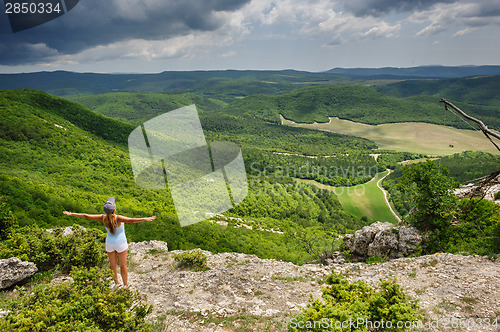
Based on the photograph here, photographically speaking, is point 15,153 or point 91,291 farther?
point 15,153

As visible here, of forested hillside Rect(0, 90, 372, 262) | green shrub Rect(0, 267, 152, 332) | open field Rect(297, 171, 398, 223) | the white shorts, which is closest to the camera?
green shrub Rect(0, 267, 152, 332)

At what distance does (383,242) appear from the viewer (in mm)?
15383

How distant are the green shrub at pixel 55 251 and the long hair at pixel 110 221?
3.64 m

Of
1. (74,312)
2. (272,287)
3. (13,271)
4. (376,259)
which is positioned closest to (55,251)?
(13,271)

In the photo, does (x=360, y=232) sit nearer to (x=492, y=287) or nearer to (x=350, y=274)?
(x=350, y=274)

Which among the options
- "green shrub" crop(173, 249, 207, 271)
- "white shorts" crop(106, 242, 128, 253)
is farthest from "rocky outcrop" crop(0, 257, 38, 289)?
"green shrub" crop(173, 249, 207, 271)

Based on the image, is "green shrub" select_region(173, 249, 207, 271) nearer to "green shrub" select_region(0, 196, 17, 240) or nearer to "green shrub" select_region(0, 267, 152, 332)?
"green shrub" select_region(0, 267, 152, 332)

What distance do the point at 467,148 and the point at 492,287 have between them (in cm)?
20478

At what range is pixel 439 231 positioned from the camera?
13664mm

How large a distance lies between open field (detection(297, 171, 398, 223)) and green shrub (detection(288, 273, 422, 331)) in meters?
92.8

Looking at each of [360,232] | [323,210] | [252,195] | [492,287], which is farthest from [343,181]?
[492,287]

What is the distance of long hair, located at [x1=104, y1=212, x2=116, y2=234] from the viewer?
7.35 metres

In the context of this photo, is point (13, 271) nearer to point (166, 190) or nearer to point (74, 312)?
point (74, 312)

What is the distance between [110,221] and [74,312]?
8.08ft
